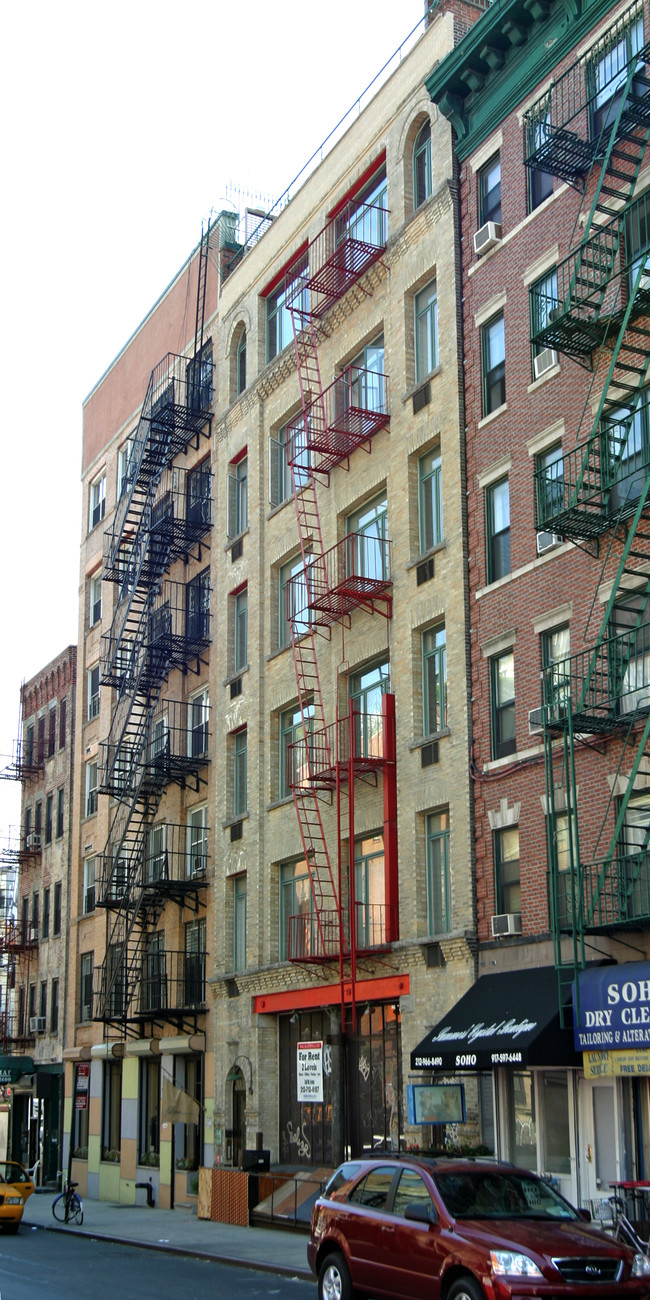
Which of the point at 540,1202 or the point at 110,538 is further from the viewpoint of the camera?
the point at 110,538

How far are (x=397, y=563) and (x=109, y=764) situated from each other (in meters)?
17.2

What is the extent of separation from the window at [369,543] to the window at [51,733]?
81.6ft

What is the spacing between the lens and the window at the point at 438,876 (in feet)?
82.3

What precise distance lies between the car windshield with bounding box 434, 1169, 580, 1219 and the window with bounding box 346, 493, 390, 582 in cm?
1525

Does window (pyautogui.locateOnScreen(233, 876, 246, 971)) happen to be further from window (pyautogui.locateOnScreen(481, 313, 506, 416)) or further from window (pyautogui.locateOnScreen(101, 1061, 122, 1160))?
window (pyautogui.locateOnScreen(481, 313, 506, 416))

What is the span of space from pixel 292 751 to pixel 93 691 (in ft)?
57.3

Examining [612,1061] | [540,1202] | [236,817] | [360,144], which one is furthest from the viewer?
[236,817]

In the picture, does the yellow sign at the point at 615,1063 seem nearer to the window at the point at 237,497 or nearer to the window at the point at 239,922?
the window at the point at 239,922

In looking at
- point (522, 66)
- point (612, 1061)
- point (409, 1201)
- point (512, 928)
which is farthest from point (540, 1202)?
point (522, 66)

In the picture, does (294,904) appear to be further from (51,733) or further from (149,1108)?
(51,733)

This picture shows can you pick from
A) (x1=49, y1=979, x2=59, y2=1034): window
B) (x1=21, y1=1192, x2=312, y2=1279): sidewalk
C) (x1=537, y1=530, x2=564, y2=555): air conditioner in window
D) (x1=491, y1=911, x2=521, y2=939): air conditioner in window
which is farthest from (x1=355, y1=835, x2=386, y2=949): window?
(x1=49, y1=979, x2=59, y2=1034): window

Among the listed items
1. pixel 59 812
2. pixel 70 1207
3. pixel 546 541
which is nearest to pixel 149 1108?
pixel 70 1207

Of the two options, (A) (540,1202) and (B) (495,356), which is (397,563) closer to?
(B) (495,356)

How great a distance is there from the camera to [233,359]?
37.8 metres
